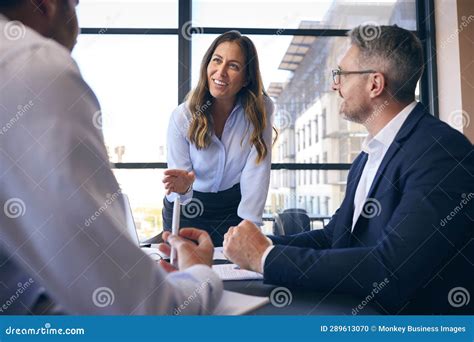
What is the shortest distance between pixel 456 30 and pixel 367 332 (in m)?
1.26

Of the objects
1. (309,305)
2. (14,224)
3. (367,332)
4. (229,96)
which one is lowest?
(367,332)

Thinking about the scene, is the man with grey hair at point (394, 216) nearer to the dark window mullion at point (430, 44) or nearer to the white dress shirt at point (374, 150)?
the white dress shirt at point (374, 150)

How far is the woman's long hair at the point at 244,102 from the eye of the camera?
127cm

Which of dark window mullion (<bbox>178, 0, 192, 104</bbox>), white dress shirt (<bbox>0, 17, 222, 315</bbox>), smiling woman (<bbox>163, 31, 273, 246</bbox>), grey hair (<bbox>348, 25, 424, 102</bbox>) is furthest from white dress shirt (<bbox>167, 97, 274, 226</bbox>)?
white dress shirt (<bbox>0, 17, 222, 315</bbox>)

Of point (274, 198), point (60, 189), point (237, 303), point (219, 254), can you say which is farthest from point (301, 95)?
point (60, 189)

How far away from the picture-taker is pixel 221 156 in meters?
1.23

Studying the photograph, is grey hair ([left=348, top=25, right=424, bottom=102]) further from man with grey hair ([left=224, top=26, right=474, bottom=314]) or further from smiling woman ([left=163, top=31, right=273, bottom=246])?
smiling woman ([left=163, top=31, right=273, bottom=246])

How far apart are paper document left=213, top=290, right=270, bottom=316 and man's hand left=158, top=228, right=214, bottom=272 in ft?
0.22

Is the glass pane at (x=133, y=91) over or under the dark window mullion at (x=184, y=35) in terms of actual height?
under

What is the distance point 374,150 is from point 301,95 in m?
0.67

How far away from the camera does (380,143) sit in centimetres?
102

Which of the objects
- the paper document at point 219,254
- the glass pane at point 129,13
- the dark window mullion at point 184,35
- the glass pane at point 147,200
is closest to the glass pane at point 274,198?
the glass pane at point 147,200

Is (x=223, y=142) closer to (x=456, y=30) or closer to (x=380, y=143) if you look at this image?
(x=380, y=143)

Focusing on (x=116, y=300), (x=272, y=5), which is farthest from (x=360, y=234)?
(x=272, y=5)
